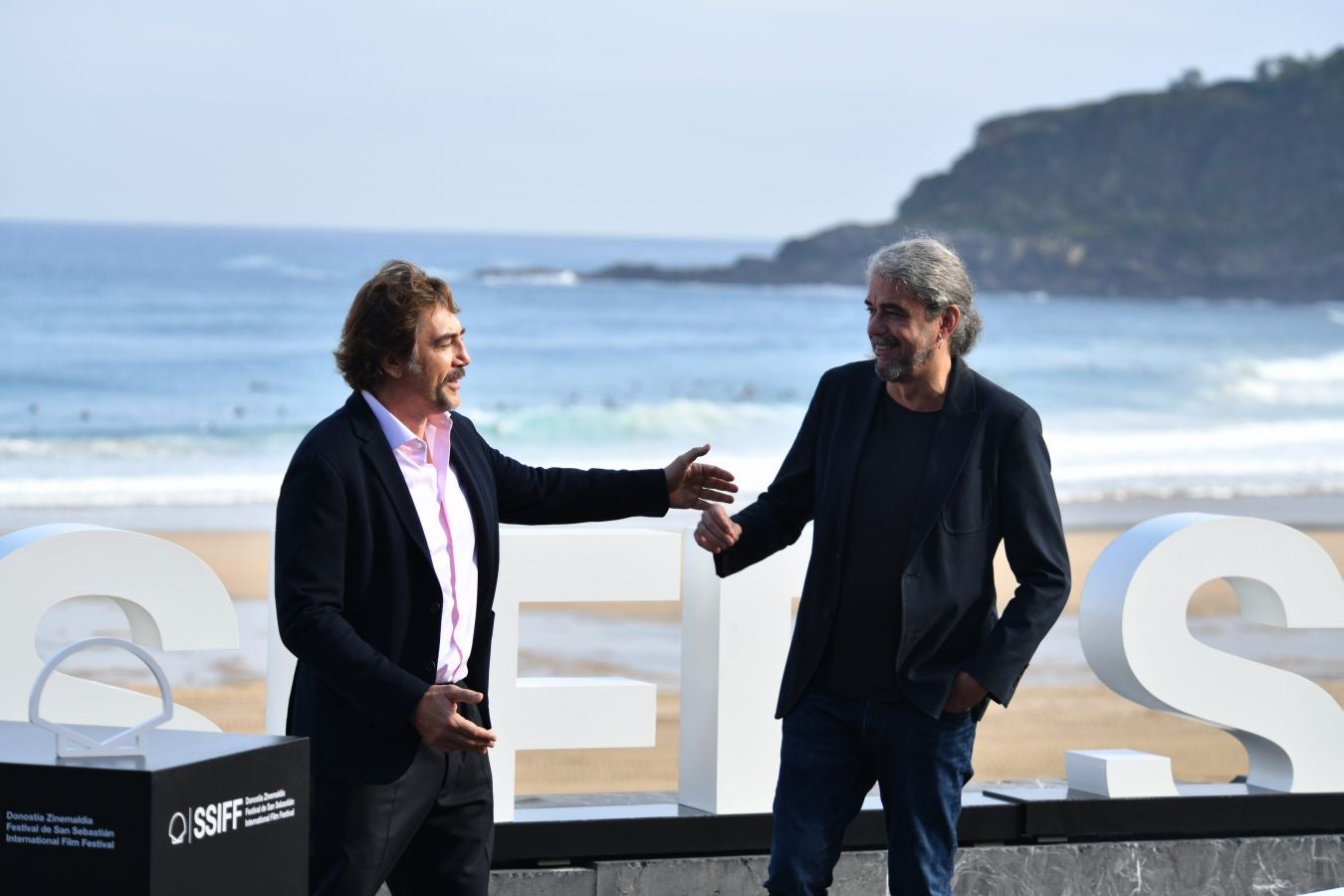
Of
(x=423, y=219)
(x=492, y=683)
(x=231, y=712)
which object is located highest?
(x=423, y=219)

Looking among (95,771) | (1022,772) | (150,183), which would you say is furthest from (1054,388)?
(95,771)

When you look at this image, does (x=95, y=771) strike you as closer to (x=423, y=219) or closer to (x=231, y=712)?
(x=231, y=712)

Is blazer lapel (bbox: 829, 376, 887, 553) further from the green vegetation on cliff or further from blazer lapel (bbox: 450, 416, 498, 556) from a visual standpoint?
the green vegetation on cliff

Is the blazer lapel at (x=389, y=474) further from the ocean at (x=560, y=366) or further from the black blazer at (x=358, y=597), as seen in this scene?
the ocean at (x=560, y=366)

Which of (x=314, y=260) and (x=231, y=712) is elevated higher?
(x=314, y=260)

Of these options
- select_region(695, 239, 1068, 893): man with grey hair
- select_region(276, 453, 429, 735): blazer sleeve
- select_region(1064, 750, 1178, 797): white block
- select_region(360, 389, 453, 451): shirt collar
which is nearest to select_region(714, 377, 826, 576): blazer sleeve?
select_region(695, 239, 1068, 893): man with grey hair

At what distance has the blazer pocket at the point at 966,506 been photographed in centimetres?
402

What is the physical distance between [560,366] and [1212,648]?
31800mm

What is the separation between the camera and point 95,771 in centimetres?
251

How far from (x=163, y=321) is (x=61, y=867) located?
36.6 metres

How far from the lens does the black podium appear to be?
2.50 m

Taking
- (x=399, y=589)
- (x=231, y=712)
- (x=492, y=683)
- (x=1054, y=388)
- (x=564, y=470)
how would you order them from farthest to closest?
(x=1054, y=388), (x=231, y=712), (x=492, y=683), (x=564, y=470), (x=399, y=589)

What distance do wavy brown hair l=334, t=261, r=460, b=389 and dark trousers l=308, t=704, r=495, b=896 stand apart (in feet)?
2.32

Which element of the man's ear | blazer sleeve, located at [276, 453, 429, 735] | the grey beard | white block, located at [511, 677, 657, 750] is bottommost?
white block, located at [511, 677, 657, 750]
